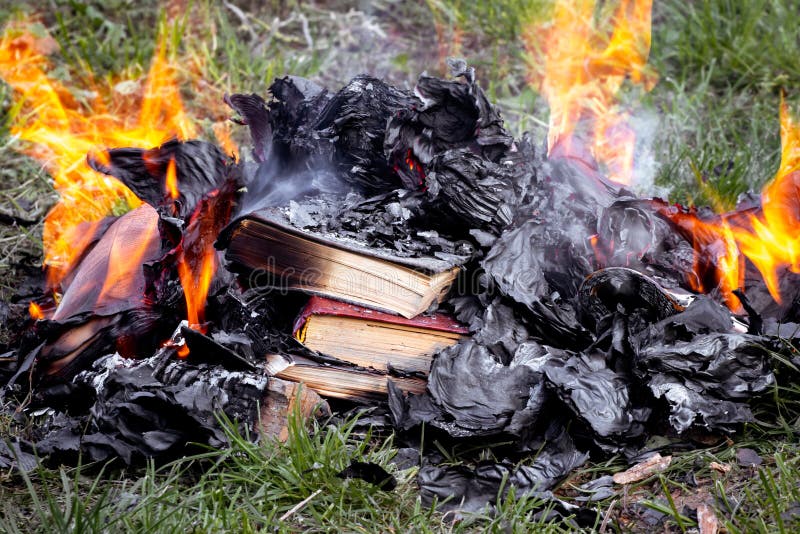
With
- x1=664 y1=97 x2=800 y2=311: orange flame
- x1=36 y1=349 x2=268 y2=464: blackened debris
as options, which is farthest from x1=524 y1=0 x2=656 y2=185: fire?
x1=36 y1=349 x2=268 y2=464: blackened debris

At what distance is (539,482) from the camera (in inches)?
78.7

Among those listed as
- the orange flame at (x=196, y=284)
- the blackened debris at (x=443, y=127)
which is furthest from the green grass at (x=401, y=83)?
the blackened debris at (x=443, y=127)

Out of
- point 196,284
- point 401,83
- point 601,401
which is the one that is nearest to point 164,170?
point 196,284

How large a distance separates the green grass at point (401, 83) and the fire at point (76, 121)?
103 mm

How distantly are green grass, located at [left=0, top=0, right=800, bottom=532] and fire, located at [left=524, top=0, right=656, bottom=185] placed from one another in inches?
4.5

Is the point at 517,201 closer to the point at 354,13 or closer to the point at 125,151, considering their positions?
the point at 125,151

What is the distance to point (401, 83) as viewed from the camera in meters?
4.69

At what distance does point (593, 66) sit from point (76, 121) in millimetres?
3087

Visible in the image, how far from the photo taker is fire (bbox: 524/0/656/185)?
4.06 metres

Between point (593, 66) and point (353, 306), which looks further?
point (593, 66)

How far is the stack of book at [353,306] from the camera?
2.34 m

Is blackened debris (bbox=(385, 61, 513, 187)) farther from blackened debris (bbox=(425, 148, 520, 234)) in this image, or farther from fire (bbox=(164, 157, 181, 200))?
fire (bbox=(164, 157, 181, 200))

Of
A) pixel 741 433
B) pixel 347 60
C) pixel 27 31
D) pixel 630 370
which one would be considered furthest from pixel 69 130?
pixel 741 433

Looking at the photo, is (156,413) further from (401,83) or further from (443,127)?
(401,83)
